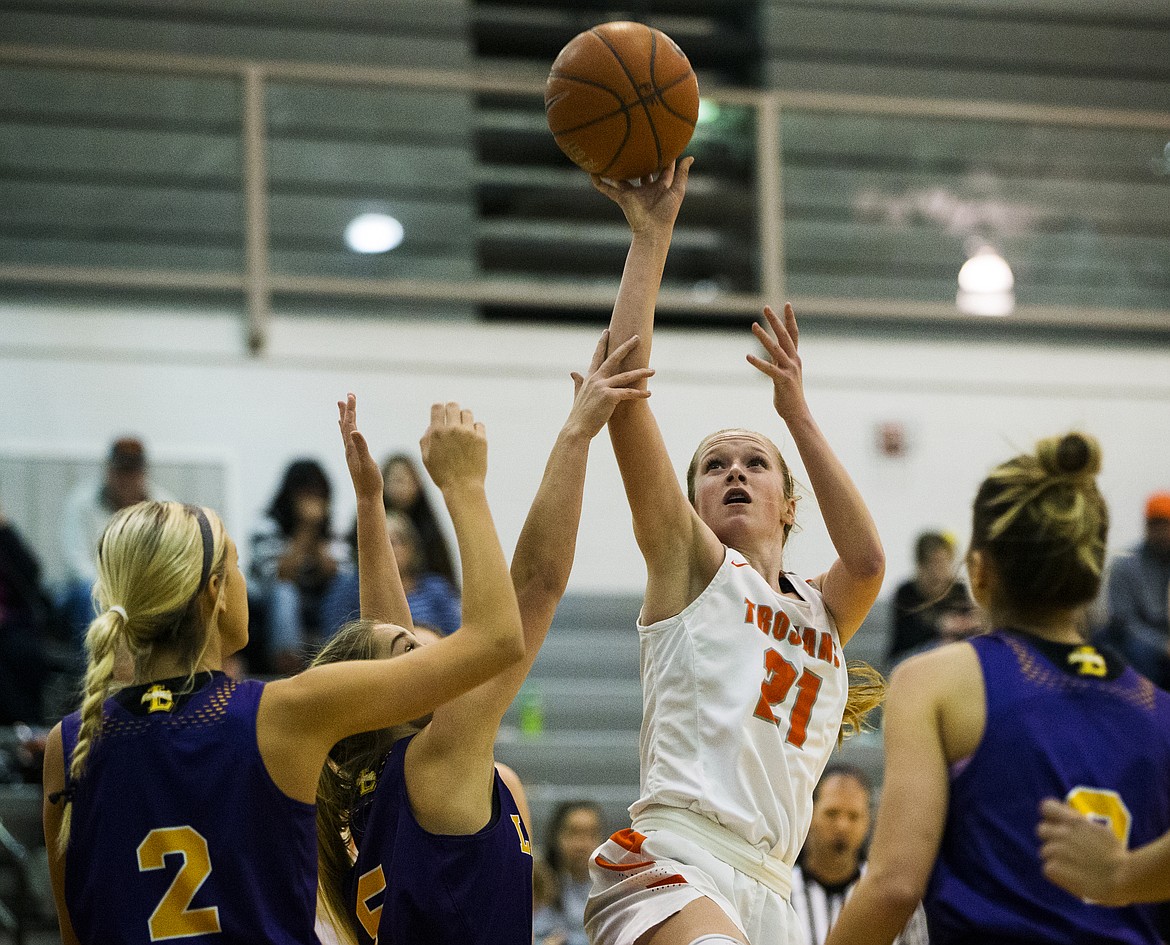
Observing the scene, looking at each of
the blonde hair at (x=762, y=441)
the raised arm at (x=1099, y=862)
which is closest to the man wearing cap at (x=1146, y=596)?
the blonde hair at (x=762, y=441)

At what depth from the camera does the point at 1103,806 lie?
302cm

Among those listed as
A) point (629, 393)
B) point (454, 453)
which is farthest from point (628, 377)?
point (454, 453)

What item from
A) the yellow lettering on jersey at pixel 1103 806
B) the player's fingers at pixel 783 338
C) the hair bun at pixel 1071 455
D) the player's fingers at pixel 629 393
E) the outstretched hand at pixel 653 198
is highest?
the outstretched hand at pixel 653 198

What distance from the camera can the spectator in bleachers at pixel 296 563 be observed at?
26.1 ft

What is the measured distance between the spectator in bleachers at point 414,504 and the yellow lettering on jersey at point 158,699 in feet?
16.2

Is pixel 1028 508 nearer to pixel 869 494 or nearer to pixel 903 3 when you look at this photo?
pixel 869 494

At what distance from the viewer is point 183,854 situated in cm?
296

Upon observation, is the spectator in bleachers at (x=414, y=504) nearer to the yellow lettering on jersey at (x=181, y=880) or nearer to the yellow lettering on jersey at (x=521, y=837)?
the yellow lettering on jersey at (x=521, y=837)

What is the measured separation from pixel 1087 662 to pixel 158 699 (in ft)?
5.81

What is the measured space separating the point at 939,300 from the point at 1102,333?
130cm

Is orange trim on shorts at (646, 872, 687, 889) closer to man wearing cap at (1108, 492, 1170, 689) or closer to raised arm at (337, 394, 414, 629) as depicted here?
raised arm at (337, 394, 414, 629)

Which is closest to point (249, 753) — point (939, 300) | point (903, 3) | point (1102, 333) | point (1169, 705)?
point (1169, 705)

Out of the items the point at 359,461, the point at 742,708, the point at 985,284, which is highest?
the point at 985,284

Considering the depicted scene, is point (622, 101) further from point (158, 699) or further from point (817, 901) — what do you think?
point (817, 901)
